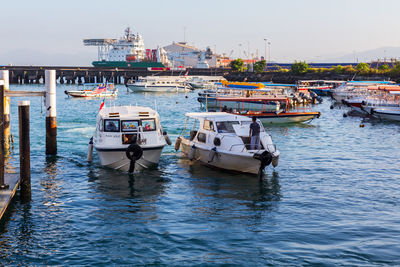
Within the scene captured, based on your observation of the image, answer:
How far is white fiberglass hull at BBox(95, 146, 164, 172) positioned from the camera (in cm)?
2430

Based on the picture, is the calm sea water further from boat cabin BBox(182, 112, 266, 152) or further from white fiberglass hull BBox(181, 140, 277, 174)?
boat cabin BBox(182, 112, 266, 152)

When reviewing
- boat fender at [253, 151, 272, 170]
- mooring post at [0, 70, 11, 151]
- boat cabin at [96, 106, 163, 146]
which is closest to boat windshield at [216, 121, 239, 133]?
boat fender at [253, 151, 272, 170]

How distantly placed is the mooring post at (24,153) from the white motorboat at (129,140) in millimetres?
5412

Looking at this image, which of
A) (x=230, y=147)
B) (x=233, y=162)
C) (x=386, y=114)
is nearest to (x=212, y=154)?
(x=230, y=147)

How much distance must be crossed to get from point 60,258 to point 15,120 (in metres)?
40.7

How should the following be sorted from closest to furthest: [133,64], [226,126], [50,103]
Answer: [226,126] → [50,103] → [133,64]

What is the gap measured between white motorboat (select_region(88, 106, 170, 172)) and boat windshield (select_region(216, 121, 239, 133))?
2988mm

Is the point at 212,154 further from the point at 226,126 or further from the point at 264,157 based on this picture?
the point at 264,157

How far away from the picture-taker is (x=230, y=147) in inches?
961

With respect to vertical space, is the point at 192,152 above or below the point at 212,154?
below

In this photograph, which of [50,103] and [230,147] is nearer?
[230,147]

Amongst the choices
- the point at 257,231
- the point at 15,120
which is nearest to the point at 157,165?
the point at 257,231

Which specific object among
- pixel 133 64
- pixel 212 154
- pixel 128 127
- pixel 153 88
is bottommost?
pixel 212 154

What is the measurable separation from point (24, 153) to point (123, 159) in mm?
6441
